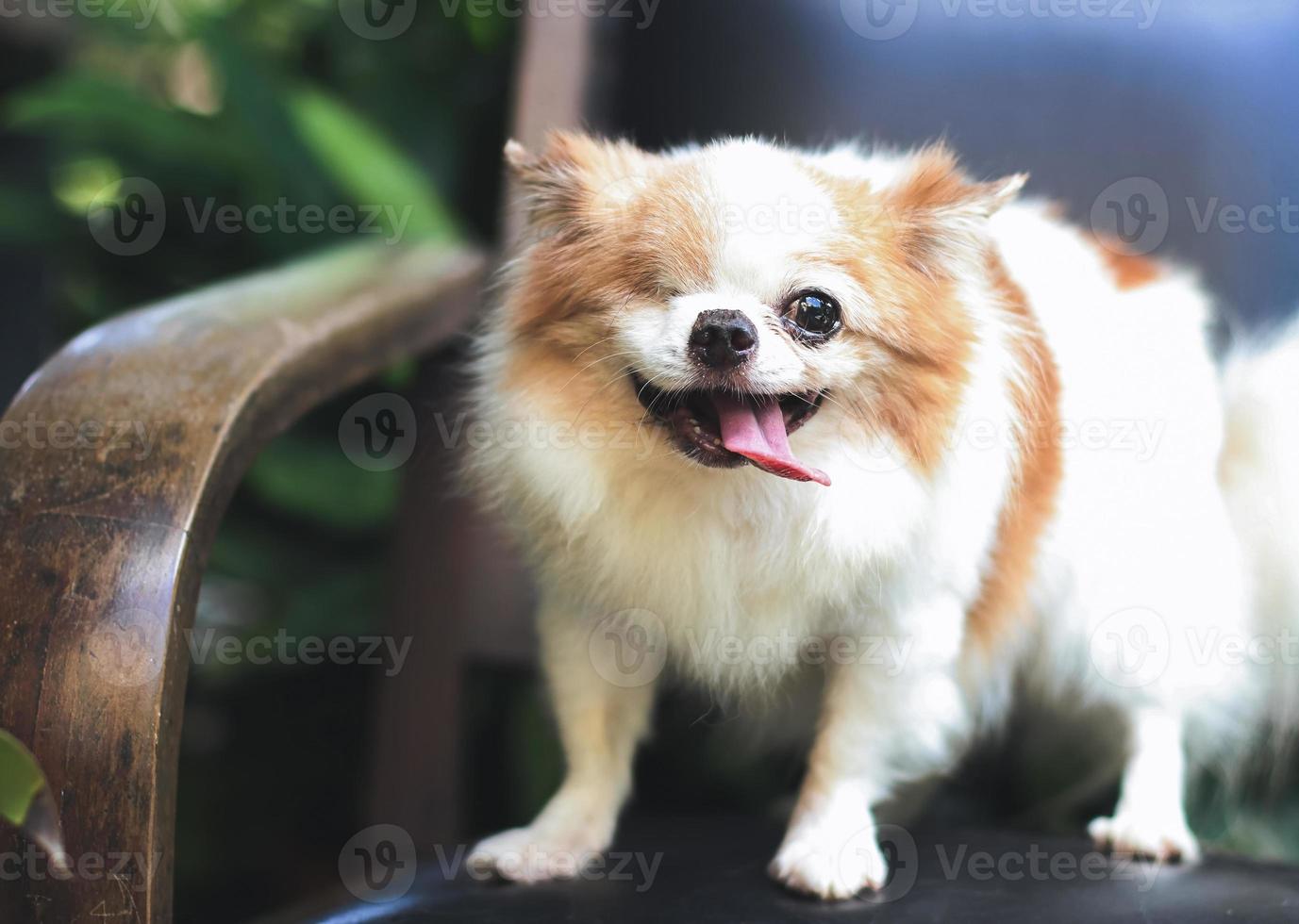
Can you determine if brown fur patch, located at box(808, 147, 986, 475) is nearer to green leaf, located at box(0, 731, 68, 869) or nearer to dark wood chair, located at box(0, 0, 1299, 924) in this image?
dark wood chair, located at box(0, 0, 1299, 924)

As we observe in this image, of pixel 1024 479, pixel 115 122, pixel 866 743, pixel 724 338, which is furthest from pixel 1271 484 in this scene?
pixel 115 122

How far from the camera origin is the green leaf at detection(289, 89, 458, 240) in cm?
201

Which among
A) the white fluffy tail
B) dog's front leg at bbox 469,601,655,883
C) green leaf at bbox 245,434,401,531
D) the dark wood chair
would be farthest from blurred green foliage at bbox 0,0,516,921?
the white fluffy tail

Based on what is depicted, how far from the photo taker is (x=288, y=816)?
229cm

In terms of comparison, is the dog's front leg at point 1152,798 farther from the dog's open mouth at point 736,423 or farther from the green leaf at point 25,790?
the green leaf at point 25,790

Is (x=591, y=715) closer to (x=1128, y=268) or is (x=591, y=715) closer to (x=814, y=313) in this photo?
(x=814, y=313)

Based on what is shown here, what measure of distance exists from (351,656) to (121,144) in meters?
1.02

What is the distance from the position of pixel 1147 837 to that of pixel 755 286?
0.77 m

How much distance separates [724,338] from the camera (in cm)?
106

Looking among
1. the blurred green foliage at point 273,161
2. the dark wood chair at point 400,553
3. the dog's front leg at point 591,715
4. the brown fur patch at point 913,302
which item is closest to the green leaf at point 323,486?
the blurred green foliage at point 273,161

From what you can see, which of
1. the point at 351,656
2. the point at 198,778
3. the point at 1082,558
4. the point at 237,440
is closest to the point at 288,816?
the point at 198,778

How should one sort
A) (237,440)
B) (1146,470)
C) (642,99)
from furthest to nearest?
(642,99), (1146,470), (237,440)

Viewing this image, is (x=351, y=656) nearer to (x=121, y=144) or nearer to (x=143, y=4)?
(x=121, y=144)

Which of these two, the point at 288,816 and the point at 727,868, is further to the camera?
the point at 288,816
